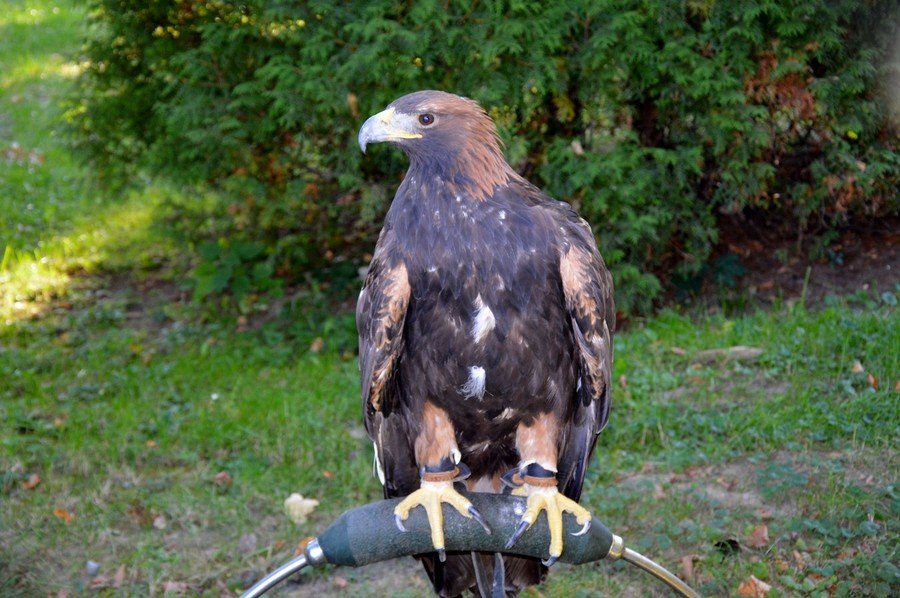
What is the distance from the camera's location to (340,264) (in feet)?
23.5

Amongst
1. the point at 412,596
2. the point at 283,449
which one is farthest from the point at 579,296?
the point at 283,449

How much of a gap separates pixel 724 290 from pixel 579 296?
3.68 meters

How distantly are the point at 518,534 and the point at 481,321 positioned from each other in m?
0.65

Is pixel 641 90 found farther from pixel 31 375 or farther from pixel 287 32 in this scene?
pixel 31 375

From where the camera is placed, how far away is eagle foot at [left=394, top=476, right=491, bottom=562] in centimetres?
290

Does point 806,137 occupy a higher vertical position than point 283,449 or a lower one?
higher

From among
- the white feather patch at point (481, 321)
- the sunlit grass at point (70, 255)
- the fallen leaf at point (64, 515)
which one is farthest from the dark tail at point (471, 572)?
the sunlit grass at point (70, 255)

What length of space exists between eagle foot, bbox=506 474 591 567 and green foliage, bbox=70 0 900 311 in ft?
9.27

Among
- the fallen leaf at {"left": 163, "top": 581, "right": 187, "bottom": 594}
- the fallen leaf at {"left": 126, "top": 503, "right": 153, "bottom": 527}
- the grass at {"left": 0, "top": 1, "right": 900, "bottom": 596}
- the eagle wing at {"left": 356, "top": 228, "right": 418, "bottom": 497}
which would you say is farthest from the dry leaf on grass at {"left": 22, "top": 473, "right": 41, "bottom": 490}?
the eagle wing at {"left": 356, "top": 228, "right": 418, "bottom": 497}

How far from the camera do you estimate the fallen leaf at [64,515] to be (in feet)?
15.4

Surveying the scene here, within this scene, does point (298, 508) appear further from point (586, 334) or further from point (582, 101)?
point (582, 101)

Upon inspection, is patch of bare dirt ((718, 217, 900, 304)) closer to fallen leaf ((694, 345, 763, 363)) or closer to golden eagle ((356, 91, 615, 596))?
fallen leaf ((694, 345, 763, 363))

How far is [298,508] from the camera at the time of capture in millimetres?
4691

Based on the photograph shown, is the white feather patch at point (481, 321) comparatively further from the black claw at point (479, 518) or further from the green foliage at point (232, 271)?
the green foliage at point (232, 271)
